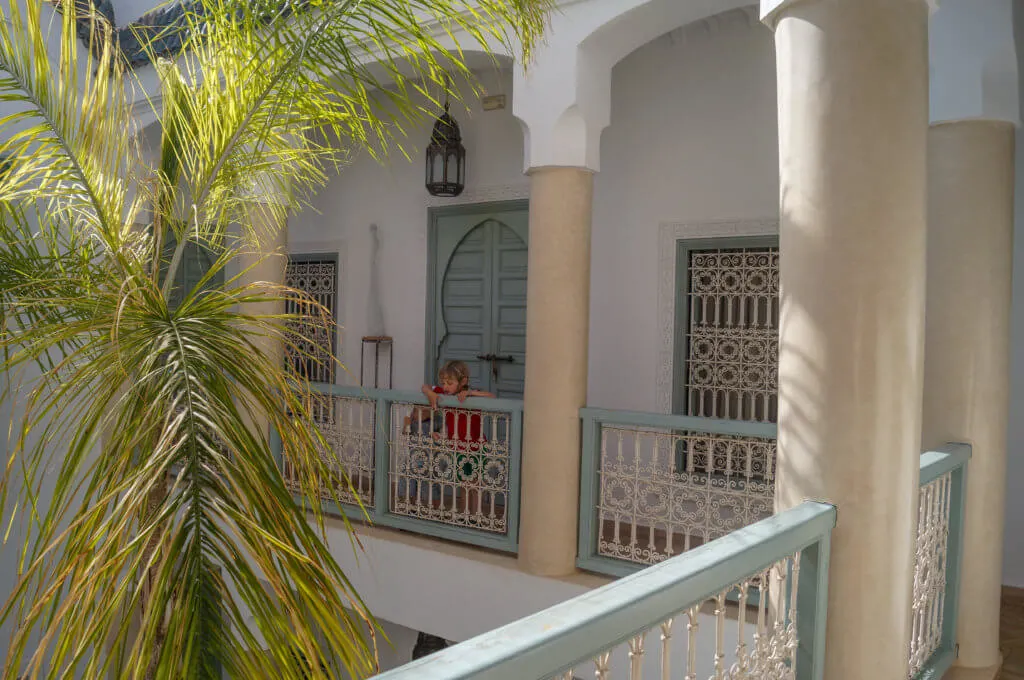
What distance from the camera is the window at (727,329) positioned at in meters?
5.96

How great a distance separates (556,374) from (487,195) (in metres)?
2.89

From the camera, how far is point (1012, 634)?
4496 mm

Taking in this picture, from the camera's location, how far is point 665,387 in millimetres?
6383

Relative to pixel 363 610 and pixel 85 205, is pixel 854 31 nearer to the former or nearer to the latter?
pixel 363 610

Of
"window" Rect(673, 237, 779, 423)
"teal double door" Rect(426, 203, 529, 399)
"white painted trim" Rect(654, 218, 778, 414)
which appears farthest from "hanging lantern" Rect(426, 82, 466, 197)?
"window" Rect(673, 237, 779, 423)

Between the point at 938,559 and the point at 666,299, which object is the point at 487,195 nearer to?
the point at 666,299

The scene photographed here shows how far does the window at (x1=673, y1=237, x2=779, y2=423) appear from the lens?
596cm

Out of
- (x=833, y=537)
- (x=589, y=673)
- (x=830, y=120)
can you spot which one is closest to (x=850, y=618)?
(x=833, y=537)

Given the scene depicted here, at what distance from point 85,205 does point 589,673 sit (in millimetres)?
3930

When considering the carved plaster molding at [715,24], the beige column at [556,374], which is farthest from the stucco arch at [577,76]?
the carved plaster molding at [715,24]

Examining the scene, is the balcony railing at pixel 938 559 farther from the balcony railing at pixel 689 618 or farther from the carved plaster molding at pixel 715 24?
the carved plaster molding at pixel 715 24

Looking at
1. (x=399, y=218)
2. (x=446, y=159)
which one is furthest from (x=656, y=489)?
(x=399, y=218)

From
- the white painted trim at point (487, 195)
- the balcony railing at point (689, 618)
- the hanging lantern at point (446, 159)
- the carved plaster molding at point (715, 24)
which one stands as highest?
the carved plaster molding at point (715, 24)

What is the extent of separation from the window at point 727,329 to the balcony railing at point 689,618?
375 cm
